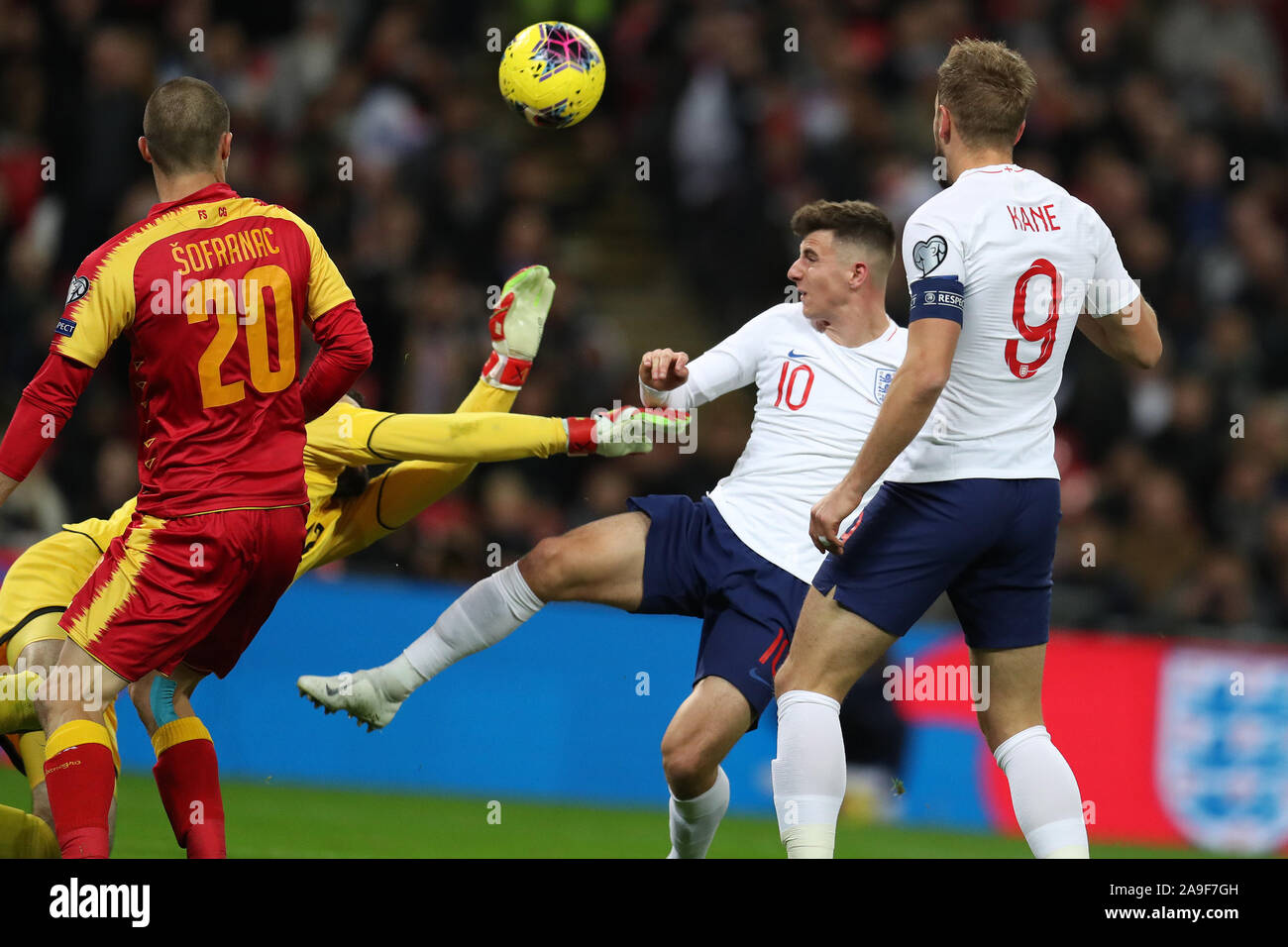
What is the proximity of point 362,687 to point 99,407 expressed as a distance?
573 centimetres

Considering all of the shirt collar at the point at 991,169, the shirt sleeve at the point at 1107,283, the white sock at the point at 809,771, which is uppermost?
the shirt collar at the point at 991,169

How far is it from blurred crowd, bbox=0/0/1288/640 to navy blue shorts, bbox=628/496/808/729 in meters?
4.41

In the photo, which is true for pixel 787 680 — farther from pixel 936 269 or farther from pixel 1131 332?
pixel 1131 332

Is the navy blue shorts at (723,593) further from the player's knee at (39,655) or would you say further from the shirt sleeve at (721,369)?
the player's knee at (39,655)

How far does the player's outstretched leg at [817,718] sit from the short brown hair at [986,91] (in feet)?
4.63

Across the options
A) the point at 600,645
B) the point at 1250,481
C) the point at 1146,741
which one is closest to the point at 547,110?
the point at 600,645

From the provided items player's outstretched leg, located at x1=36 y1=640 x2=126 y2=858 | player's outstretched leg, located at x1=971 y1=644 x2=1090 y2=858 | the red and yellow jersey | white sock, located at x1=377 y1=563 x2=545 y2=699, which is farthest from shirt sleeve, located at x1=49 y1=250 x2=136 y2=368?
player's outstretched leg, located at x1=971 y1=644 x2=1090 y2=858

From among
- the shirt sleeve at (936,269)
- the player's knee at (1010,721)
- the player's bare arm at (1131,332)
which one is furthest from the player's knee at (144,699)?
the player's bare arm at (1131,332)

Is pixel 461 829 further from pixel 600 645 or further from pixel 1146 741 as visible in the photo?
pixel 1146 741

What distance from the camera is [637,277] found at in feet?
44.0

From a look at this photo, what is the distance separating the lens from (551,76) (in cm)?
623

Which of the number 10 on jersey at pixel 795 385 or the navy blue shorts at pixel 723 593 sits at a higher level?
the number 10 on jersey at pixel 795 385

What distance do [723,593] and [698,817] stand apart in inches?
31.7

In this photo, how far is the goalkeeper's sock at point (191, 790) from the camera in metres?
5.49
